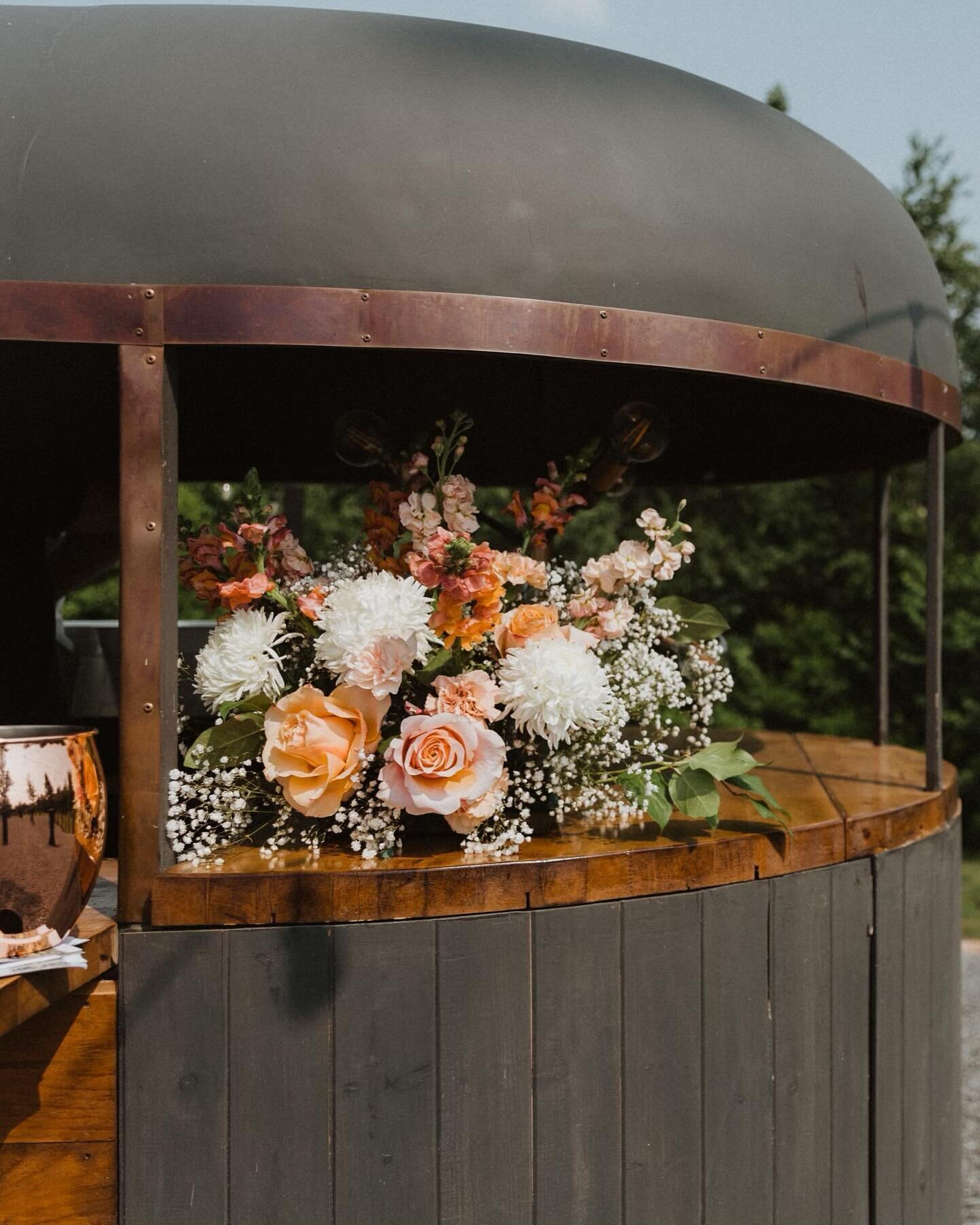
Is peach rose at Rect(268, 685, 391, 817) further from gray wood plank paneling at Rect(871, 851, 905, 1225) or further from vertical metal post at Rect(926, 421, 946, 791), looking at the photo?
vertical metal post at Rect(926, 421, 946, 791)

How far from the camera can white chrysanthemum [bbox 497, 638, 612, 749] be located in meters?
1.90

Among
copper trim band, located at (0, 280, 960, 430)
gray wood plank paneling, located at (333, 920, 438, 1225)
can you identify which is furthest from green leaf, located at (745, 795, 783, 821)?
copper trim band, located at (0, 280, 960, 430)

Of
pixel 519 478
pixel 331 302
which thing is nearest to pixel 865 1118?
pixel 331 302

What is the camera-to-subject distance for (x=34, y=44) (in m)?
1.93

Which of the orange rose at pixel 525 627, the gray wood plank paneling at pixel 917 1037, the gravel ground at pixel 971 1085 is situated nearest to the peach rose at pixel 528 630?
the orange rose at pixel 525 627

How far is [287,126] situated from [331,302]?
31 centimetres

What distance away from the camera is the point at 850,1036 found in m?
2.28

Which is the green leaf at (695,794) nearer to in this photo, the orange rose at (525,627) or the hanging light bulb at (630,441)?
the orange rose at (525,627)

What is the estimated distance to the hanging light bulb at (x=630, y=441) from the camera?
2.60 m

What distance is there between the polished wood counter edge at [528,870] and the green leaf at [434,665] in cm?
31

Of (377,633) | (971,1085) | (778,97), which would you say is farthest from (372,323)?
(778,97)

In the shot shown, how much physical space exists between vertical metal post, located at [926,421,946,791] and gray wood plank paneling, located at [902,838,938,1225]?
8.5 inches

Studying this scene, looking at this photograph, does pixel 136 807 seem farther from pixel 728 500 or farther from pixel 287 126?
pixel 728 500

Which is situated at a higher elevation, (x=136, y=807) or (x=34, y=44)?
(x=34, y=44)
